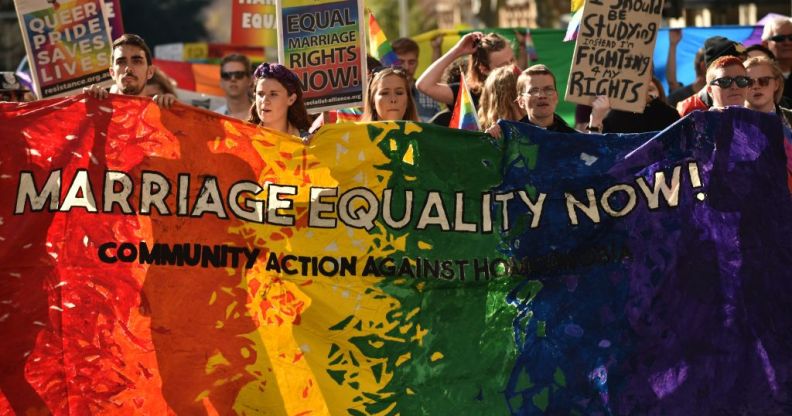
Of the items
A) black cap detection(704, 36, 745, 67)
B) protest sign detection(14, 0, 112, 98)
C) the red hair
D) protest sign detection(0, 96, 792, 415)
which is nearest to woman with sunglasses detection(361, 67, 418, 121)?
protest sign detection(0, 96, 792, 415)

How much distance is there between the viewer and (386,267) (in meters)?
6.46

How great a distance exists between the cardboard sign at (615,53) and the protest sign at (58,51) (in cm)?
258

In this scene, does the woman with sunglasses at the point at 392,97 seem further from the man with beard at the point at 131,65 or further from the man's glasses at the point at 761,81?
the man's glasses at the point at 761,81

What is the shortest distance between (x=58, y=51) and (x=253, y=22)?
16.2ft

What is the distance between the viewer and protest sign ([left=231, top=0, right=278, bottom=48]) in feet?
41.2


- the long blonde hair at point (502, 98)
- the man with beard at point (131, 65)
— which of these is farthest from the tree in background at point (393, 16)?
the man with beard at point (131, 65)

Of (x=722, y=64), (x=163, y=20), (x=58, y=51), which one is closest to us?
(x=722, y=64)

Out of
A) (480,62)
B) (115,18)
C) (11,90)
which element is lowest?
(11,90)

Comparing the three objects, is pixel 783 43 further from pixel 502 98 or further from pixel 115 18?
pixel 115 18

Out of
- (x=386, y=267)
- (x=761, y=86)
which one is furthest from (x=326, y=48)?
(x=761, y=86)

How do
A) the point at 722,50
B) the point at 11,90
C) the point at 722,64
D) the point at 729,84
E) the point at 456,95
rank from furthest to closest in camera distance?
the point at 11,90 < the point at 456,95 < the point at 722,50 < the point at 722,64 < the point at 729,84

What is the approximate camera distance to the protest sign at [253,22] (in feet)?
41.2

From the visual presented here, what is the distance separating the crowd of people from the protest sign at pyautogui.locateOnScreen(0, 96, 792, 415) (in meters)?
0.32

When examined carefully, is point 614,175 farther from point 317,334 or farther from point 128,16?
point 128,16
